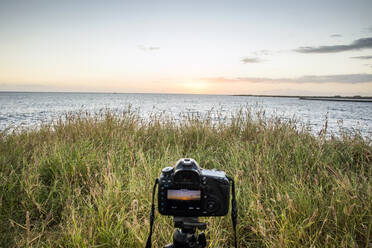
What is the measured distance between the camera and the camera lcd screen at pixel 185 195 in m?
0.94

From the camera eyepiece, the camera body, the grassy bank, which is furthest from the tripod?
the grassy bank

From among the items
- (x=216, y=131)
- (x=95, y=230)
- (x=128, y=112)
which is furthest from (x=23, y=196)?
(x=216, y=131)

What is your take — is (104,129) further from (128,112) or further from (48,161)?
(48,161)

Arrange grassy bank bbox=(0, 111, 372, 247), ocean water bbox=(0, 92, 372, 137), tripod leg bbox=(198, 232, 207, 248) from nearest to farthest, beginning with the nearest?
tripod leg bbox=(198, 232, 207, 248) → grassy bank bbox=(0, 111, 372, 247) → ocean water bbox=(0, 92, 372, 137)

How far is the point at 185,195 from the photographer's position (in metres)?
0.95

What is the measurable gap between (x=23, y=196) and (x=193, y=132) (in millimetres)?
3286

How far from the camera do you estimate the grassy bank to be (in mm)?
1706

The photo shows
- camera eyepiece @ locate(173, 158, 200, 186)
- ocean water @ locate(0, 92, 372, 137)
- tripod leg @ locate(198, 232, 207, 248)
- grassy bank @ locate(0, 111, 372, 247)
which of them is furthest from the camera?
ocean water @ locate(0, 92, 372, 137)

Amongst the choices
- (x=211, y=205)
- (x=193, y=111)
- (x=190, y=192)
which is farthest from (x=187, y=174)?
(x=193, y=111)

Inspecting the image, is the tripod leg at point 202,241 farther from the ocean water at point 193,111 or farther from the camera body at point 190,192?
the ocean water at point 193,111

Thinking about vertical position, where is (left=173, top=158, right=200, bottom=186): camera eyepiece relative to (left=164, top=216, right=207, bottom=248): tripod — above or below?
above

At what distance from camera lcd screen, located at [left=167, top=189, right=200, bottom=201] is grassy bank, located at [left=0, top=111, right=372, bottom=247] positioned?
0.75 metres

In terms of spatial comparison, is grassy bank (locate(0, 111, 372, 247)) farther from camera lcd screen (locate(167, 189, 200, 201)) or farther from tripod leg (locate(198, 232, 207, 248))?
camera lcd screen (locate(167, 189, 200, 201))

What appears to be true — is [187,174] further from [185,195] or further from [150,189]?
[150,189]
